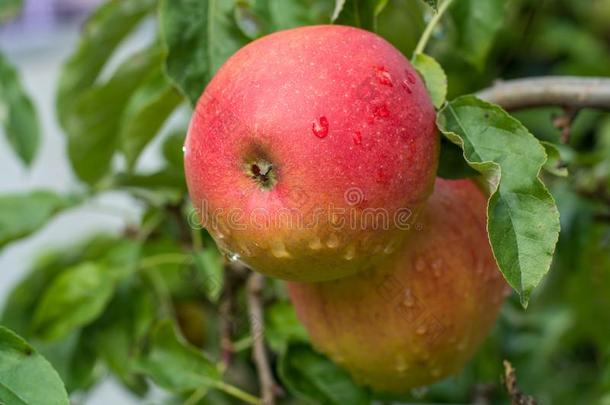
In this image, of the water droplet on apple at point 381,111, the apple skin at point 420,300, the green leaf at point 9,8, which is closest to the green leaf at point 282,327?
the apple skin at point 420,300

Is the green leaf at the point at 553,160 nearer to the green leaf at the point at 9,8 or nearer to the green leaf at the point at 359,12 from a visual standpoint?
the green leaf at the point at 359,12

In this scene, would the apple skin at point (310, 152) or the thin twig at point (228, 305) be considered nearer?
the apple skin at point (310, 152)

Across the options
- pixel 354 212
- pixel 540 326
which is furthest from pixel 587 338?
pixel 354 212

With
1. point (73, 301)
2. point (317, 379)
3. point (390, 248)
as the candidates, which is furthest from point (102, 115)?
point (390, 248)


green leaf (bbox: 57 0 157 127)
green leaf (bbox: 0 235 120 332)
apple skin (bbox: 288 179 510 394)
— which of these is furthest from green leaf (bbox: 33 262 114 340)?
apple skin (bbox: 288 179 510 394)

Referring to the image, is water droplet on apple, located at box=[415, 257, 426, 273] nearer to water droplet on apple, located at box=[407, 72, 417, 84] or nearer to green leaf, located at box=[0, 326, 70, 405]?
water droplet on apple, located at box=[407, 72, 417, 84]

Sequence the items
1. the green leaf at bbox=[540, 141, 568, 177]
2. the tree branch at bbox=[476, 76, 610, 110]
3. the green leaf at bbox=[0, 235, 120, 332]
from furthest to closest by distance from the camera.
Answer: the green leaf at bbox=[0, 235, 120, 332] < the tree branch at bbox=[476, 76, 610, 110] < the green leaf at bbox=[540, 141, 568, 177]

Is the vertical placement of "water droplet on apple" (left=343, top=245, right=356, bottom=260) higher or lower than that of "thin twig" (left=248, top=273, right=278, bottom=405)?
higher

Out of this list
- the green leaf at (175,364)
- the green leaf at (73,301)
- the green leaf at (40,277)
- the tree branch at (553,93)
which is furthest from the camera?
the green leaf at (40,277)
